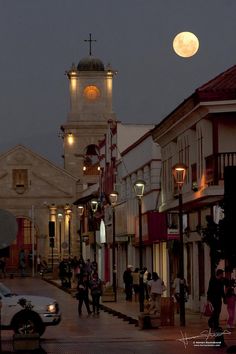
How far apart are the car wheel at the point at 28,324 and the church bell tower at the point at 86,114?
3191 inches

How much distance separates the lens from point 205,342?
89.9ft

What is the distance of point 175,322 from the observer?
115ft

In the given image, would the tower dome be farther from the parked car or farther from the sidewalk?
the parked car

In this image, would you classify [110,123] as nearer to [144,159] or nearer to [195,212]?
[144,159]

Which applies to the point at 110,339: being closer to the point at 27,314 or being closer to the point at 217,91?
the point at 27,314

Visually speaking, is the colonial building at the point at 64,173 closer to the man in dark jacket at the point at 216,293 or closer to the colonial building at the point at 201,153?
the colonial building at the point at 201,153

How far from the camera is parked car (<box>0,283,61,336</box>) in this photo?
1128 inches

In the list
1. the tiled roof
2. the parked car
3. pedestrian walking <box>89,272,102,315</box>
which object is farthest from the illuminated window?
the parked car

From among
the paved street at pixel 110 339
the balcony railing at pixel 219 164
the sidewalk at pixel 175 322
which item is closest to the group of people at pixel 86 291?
the sidewalk at pixel 175 322

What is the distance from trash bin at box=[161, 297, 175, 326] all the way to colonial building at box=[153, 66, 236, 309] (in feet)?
12.7

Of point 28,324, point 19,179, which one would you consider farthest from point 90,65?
point 28,324

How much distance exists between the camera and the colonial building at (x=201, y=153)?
36031 mm

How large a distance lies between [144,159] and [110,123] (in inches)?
647

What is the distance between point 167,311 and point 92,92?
82123 mm
